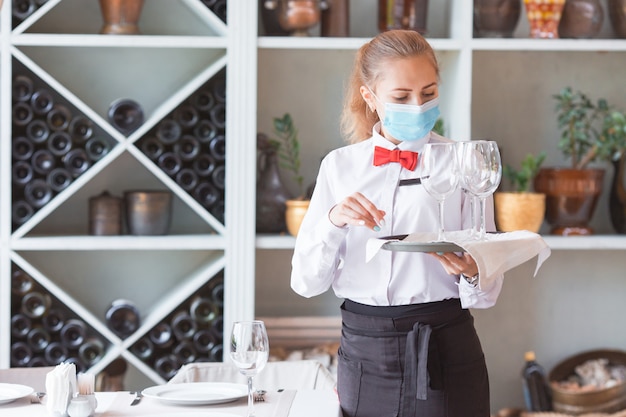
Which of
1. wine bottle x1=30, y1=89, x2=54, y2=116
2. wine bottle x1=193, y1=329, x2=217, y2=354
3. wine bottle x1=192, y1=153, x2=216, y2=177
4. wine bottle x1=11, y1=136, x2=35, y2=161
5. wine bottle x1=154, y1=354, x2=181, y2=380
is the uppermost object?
wine bottle x1=30, y1=89, x2=54, y2=116

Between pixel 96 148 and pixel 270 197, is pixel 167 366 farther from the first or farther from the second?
pixel 96 148

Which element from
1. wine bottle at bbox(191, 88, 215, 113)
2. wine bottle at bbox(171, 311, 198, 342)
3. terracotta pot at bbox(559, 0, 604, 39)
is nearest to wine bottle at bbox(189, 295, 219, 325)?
wine bottle at bbox(171, 311, 198, 342)

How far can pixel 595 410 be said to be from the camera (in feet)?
10.4

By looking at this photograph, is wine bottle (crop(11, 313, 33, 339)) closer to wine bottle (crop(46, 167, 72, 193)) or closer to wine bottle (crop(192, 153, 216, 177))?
wine bottle (crop(46, 167, 72, 193))

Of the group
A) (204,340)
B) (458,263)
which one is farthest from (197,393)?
(204,340)

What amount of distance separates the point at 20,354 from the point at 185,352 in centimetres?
57

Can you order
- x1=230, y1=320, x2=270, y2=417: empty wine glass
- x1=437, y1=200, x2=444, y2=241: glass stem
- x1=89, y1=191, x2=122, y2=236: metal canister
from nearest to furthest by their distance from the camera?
x1=230, y1=320, x2=270, y2=417: empty wine glass → x1=437, y1=200, x2=444, y2=241: glass stem → x1=89, y1=191, x2=122, y2=236: metal canister

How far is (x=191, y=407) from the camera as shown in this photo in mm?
1795

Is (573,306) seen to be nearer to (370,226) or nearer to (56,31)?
(370,226)

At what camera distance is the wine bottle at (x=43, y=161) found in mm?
Answer: 3027

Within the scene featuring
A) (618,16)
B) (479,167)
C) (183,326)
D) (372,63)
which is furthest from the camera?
(618,16)

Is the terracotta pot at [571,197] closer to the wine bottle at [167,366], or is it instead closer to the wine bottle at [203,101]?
the wine bottle at [203,101]

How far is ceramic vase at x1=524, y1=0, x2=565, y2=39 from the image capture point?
3088mm

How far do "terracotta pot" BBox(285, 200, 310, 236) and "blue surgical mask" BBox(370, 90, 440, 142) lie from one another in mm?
1151
